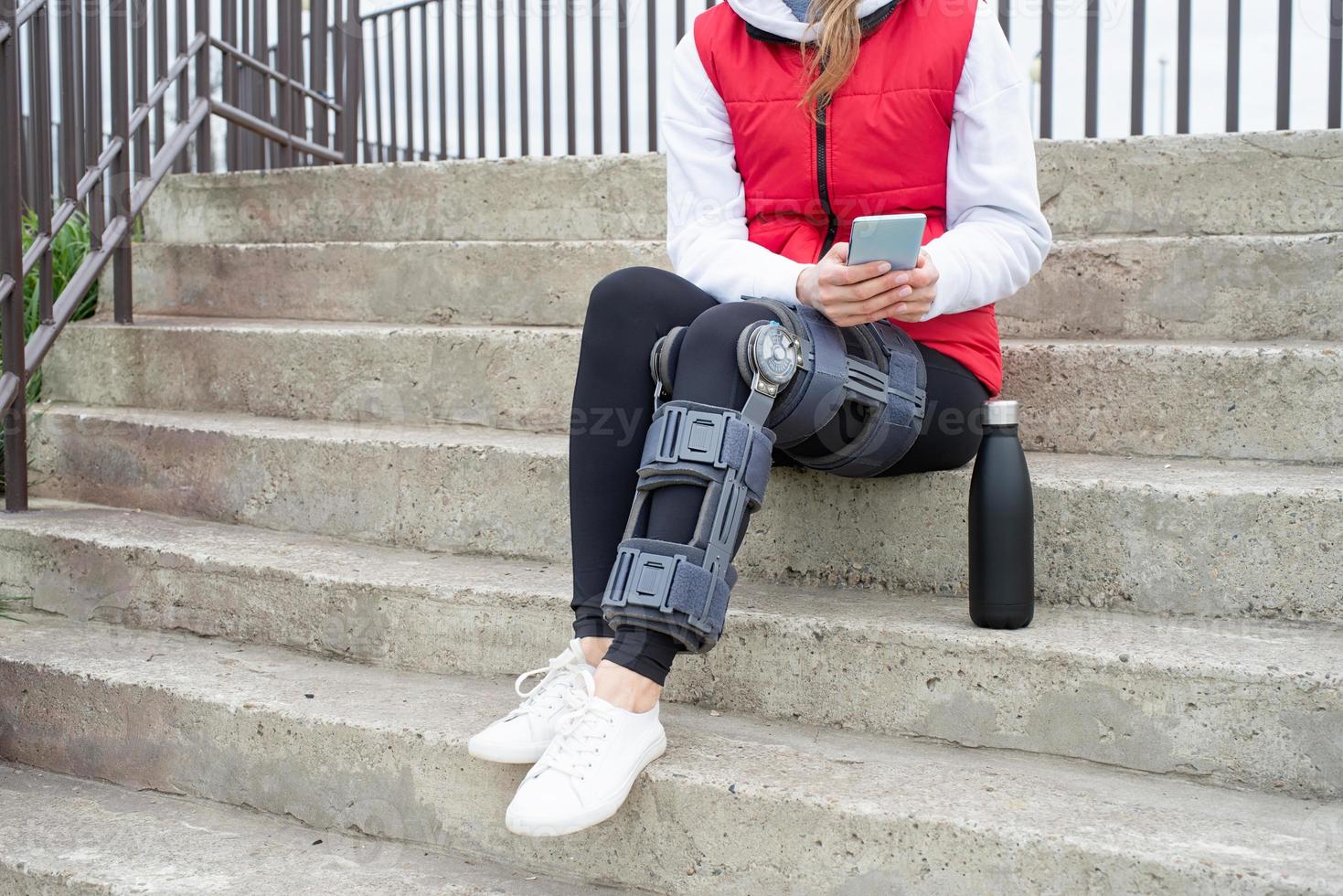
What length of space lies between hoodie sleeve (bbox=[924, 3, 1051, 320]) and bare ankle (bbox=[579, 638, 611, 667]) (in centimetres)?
67

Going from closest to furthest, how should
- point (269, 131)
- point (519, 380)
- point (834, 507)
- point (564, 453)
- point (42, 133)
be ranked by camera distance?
point (834, 507), point (564, 453), point (519, 380), point (42, 133), point (269, 131)

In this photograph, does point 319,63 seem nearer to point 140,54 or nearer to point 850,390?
point 140,54

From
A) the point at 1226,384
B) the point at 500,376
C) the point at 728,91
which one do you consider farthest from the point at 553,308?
the point at 1226,384

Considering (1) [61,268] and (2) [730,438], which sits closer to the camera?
(2) [730,438]

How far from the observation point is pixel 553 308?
8.75ft

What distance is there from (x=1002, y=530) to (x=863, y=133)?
0.62 metres

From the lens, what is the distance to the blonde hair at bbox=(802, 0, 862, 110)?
1.65 metres

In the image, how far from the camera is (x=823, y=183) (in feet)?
5.68

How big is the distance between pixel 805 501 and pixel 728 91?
2.16ft

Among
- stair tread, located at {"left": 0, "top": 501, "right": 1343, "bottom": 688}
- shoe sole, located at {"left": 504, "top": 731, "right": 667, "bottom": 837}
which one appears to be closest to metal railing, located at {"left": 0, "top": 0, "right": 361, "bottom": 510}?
stair tread, located at {"left": 0, "top": 501, "right": 1343, "bottom": 688}

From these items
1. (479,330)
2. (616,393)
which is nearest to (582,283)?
(479,330)

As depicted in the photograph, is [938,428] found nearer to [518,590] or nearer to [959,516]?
[959,516]

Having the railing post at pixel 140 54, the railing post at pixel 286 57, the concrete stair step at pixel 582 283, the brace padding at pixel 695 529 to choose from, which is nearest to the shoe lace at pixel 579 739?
the brace padding at pixel 695 529

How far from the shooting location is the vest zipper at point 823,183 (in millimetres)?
1710
